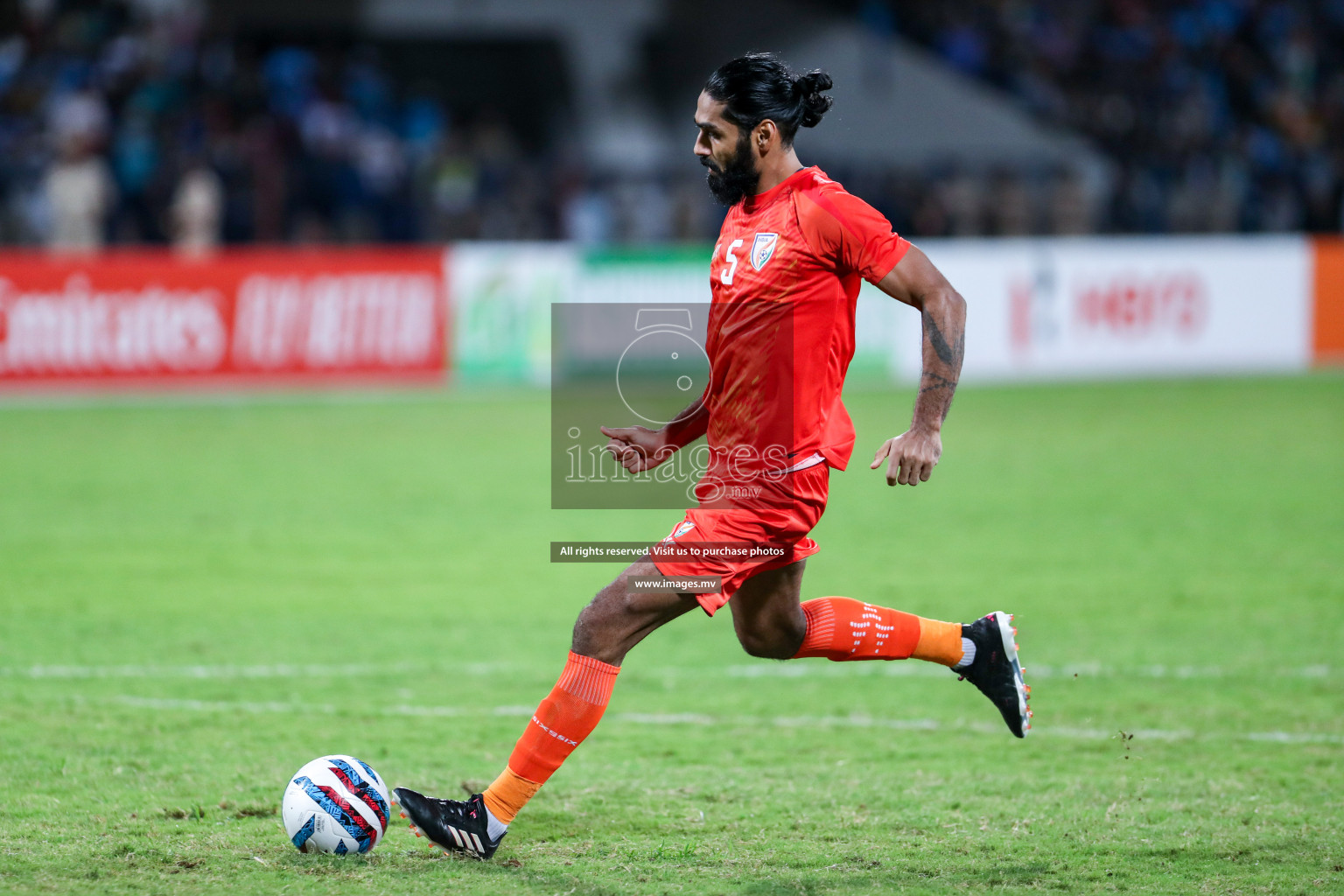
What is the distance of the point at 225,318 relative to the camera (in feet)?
58.0

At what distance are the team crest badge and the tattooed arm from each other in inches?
13.6

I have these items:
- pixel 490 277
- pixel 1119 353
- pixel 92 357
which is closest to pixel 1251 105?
pixel 1119 353

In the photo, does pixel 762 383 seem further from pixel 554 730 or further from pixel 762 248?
pixel 554 730

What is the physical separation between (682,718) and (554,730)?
1848 millimetres

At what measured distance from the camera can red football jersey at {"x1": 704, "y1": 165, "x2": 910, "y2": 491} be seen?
14.3ft

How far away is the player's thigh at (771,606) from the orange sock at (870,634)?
0.12 m

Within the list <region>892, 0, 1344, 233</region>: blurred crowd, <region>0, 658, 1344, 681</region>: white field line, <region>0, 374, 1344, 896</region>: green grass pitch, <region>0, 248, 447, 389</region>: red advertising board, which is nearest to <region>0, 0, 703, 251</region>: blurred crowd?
<region>0, 248, 447, 389</region>: red advertising board

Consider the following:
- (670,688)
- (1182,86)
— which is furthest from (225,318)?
(1182,86)

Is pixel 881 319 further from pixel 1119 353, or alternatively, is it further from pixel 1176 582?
pixel 1176 582

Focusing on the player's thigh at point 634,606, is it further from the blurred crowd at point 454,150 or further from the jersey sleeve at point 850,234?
the blurred crowd at point 454,150

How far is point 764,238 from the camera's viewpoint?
14.5 feet

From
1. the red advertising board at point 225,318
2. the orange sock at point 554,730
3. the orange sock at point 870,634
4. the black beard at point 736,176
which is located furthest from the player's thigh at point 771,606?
the red advertising board at point 225,318

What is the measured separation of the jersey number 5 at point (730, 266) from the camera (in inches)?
177

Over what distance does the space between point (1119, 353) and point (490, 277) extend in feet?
28.0
